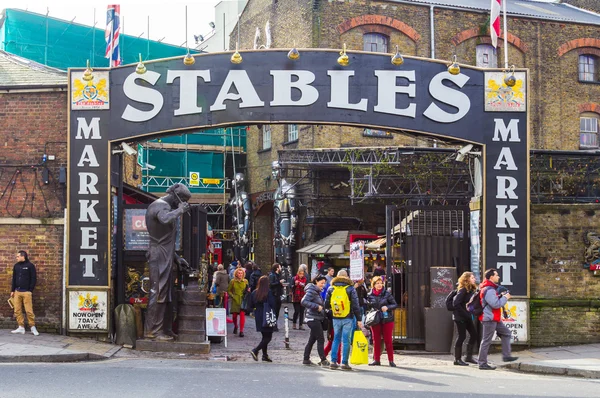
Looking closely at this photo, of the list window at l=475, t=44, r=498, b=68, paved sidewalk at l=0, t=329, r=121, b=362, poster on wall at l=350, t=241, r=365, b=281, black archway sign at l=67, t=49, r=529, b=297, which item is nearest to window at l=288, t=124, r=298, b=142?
window at l=475, t=44, r=498, b=68

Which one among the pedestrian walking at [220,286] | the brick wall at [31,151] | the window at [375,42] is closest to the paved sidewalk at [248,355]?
the brick wall at [31,151]

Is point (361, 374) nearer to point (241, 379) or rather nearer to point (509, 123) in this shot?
point (241, 379)

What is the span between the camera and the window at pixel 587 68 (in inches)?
1425

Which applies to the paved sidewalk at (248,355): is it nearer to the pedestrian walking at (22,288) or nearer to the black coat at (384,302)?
the pedestrian walking at (22,288)

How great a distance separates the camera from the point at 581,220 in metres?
16.8

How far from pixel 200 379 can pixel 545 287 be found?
7950 mm

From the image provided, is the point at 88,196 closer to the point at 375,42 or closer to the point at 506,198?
the point at 506,198

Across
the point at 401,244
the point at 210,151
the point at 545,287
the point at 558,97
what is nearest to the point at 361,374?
the point at 401,244

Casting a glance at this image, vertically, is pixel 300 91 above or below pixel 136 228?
above

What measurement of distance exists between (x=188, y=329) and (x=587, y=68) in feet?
86.0

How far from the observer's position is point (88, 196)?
16.5m

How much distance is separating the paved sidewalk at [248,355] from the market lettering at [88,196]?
156 centimetres

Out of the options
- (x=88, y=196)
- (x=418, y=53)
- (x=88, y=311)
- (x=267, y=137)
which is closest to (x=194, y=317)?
(x=88, y=311)

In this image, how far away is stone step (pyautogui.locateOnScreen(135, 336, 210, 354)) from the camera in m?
15.5
